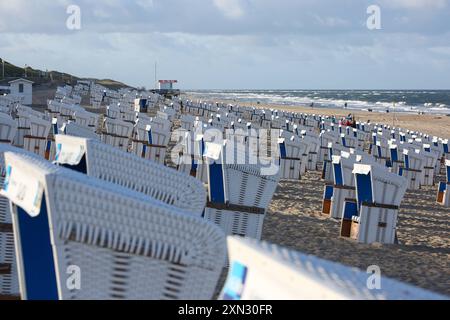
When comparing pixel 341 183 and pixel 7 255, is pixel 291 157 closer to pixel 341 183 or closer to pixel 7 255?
pixel 341 183

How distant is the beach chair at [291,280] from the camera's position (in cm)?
149

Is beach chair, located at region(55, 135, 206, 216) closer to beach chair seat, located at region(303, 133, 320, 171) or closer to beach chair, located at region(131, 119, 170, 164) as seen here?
beach chair, located at region(131, 119, 170, 164)

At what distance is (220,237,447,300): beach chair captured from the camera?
1.49 m

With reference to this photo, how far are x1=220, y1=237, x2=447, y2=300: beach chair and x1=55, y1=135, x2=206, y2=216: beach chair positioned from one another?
173cm

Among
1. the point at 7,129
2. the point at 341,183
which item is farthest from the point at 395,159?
the point at 7,129

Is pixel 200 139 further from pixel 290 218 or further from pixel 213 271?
pixel 213 271

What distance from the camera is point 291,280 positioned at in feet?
5.05

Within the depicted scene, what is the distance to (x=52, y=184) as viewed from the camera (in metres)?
2.17

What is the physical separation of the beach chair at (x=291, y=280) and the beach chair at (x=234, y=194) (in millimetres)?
4261

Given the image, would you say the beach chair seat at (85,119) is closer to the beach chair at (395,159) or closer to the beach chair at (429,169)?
the beach chair at (395,159)

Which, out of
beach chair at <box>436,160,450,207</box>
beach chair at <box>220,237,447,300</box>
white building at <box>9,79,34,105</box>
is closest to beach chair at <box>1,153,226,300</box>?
beach chair at <box>220,237,447,300</box>

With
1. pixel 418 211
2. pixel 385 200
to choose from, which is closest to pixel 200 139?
pixel 385 200

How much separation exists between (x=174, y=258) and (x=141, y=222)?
0.16m

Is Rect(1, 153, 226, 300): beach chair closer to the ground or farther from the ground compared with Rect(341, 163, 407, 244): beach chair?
farther from the ground
